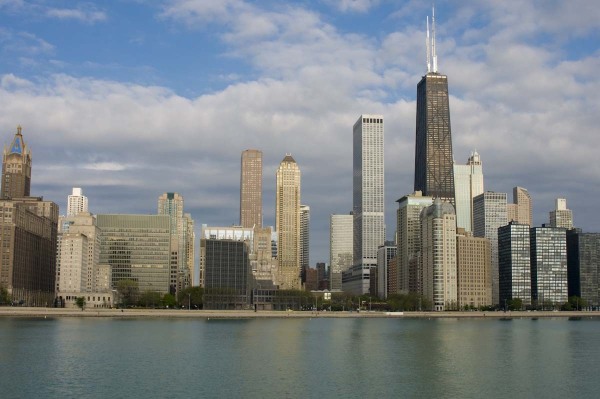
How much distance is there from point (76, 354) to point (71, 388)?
100.0 ft

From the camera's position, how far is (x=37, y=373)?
271 feet

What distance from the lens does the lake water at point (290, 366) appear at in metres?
73.0

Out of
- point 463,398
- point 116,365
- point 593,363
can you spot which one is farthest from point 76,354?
point 593,363

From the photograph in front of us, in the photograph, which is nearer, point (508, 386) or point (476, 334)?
point (508, 386)

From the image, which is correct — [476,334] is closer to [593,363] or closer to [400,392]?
[593,363]

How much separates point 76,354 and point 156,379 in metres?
27.5

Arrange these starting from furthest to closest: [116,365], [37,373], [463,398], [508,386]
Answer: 1. [116,365]
2. [37,373]
3. [508,386]
4. [463,398]

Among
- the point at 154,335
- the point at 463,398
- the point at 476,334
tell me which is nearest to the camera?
the point at 463,398

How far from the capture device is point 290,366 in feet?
297

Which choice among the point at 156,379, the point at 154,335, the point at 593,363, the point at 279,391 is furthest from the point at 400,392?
the point at 154,335

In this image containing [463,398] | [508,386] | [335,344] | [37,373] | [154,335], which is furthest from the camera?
[154,335]

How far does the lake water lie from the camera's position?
240 ft

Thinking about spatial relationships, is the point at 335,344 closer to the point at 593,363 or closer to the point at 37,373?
the point at 593,363

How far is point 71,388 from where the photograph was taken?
7306 cm
